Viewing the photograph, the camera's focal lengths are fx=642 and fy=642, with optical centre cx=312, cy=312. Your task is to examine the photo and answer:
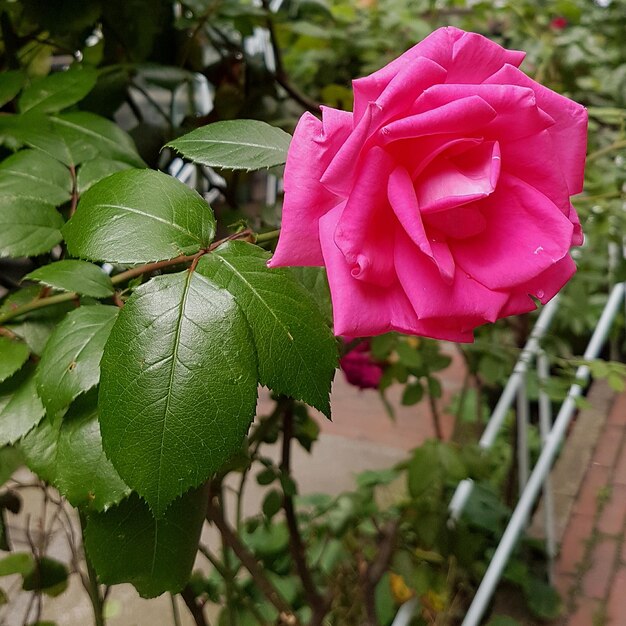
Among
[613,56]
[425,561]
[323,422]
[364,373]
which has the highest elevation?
[613,56]

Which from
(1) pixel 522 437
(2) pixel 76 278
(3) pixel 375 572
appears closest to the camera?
(2) pixel 76 278

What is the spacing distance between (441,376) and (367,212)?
2.34m

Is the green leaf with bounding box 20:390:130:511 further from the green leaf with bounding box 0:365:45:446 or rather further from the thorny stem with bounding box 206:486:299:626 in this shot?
the thorny stem with bounding box 206:486:299:626

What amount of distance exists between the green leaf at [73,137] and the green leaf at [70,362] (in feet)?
0.77

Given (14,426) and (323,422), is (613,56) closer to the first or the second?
(323,422)

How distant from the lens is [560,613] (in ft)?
5.40

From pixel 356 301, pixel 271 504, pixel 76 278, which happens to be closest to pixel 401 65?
pixel 356 301

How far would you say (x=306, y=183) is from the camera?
39 cm

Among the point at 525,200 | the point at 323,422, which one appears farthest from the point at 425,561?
the point at 525,200

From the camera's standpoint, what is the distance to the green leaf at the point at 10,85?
67cm

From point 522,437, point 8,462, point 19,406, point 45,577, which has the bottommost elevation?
point 522,437

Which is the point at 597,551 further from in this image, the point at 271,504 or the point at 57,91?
the point at 57,91

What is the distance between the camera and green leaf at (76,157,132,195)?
592 mm

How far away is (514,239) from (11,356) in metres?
0.39
